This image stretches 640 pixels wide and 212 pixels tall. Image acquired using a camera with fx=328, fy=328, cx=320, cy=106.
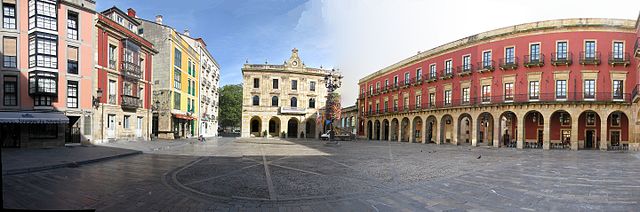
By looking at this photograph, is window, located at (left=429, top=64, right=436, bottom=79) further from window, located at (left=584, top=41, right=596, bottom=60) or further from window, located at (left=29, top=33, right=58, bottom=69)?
window, located at (left=29, top=33, right=58, bottom=69)

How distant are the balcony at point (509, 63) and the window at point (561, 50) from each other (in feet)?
10.2

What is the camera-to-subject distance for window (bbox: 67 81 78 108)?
2114 centimetres

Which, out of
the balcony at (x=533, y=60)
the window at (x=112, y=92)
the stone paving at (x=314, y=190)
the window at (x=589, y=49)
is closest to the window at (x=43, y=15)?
the window at (x=112, y=92)

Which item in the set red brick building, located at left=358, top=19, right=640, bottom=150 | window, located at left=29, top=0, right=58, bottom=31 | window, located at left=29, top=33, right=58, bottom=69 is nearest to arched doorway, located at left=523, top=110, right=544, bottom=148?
red brick building, located at left=358, top=19, right=640, bottom=150

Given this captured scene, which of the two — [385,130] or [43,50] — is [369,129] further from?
[43,50]

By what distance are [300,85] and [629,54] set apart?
1426 inches

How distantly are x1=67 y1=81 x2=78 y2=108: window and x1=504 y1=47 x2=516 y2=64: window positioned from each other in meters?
34.7

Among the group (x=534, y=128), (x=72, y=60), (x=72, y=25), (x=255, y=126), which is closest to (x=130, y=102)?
(x=72, y=60)

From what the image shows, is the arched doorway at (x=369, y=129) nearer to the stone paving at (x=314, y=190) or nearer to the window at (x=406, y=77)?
the window at (x=406, y=77)

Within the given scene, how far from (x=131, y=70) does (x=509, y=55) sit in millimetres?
33253

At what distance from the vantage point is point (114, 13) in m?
27.1

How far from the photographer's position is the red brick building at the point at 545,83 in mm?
26719

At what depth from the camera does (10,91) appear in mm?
19422

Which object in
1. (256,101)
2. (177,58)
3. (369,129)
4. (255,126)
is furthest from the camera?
(369,129)
